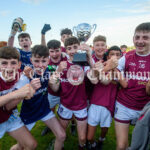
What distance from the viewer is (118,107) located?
232 cm

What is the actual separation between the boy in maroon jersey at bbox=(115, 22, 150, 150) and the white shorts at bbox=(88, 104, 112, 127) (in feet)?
0.81

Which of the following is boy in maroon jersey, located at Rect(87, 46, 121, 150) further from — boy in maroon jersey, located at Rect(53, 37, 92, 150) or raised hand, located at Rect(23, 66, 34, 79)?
raised hand, located at Rect(23, 66, 34, 79)

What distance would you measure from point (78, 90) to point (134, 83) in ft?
3.09

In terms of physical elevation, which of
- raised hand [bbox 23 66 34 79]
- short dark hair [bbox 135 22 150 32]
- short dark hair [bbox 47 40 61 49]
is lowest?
raised hand [bbox 23 66 34 79]

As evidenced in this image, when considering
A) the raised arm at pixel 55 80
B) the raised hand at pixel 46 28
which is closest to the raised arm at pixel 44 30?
the raised hand at pixel 46 28

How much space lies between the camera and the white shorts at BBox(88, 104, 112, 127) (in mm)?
2498

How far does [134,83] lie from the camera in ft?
7.10

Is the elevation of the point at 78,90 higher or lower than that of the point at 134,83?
lower

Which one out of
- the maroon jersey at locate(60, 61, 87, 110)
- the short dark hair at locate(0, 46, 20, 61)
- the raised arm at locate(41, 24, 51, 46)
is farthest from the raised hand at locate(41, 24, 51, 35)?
the short dark hair at locate(0, 46, 20, 61)

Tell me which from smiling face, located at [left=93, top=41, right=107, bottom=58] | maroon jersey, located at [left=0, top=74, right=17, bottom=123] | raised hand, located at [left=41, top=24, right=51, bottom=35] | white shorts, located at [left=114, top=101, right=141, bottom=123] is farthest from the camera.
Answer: raised hand, located at [left=41, top=24, right=51, bottom=35]

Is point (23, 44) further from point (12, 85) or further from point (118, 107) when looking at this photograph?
point (118, 107)

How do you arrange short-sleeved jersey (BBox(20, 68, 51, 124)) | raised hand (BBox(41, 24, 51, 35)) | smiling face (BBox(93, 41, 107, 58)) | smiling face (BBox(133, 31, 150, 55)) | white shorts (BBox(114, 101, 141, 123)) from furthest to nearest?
raised hand (BBox(41, 24, 51, 35)) < smiling face (BBox(93, 41, 107, 58)) < short-sleeved jersey (BBox(20, 68, 51, 124)) < white shorts (BBox(114, 101, 141, 123)) < smiling face (BBox(133, 31, 150, 55))

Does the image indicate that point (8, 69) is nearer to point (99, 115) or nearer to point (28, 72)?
point (28, 72)

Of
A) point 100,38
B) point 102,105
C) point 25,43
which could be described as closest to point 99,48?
point 100,38
